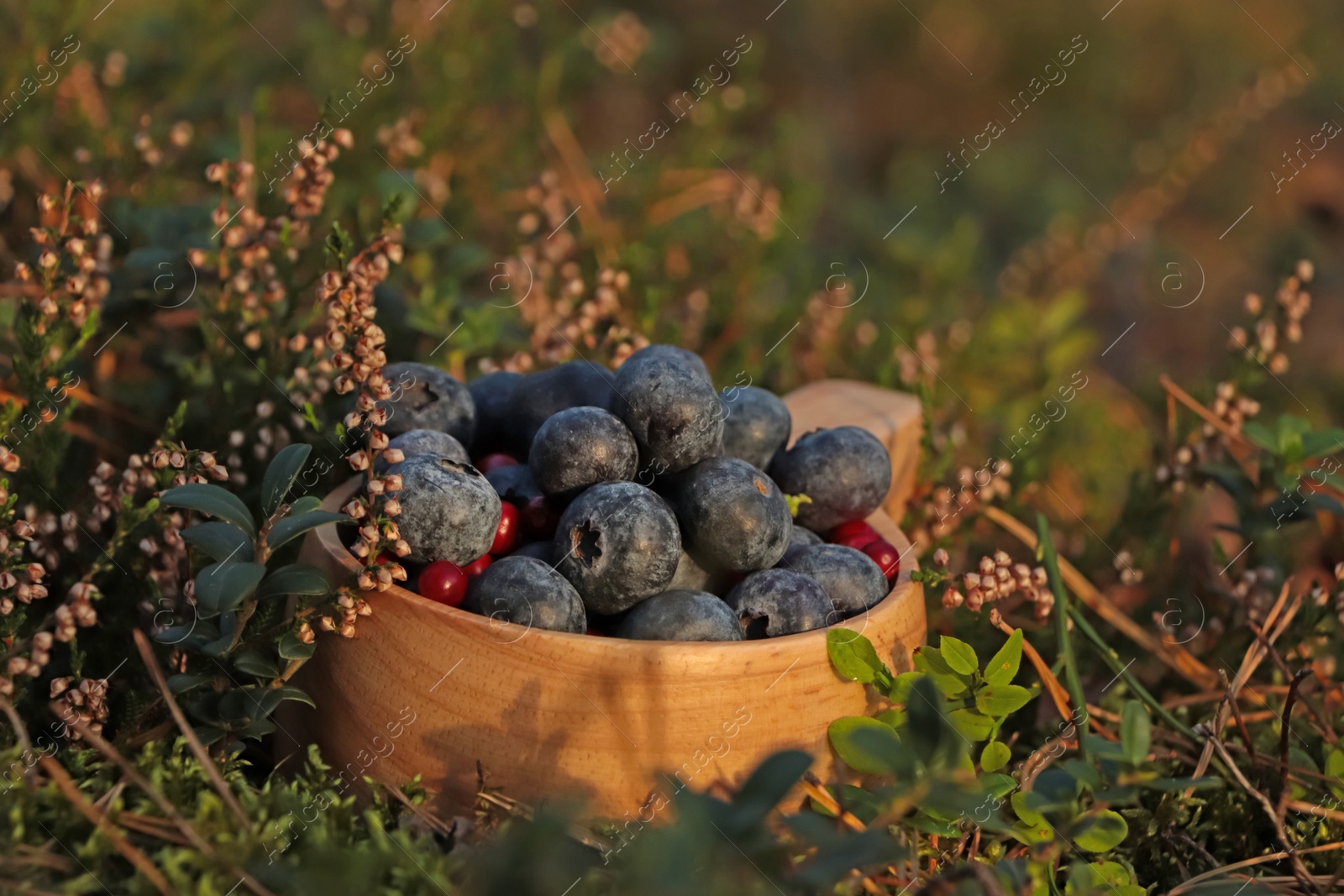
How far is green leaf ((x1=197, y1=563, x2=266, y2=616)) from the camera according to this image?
A: 95 centimetres

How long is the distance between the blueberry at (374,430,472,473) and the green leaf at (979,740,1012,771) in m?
0.63

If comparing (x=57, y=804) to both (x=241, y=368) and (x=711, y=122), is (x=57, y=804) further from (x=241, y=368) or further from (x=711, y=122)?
(x=711, y=122)

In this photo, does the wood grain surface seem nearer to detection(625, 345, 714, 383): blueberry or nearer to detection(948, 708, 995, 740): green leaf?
detection(948, 708, 995, 740): green leaf

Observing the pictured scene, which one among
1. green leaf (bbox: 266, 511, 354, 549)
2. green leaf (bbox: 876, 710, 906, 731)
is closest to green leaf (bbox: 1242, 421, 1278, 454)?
green leaf (bbox: 876, 710, 906, 731)

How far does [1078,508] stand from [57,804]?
2.02 meters

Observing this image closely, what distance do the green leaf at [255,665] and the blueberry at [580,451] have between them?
0.34 meters

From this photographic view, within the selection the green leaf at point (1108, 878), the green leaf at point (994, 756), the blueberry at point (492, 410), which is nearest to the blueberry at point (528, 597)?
the blueberry at point (492, 410)

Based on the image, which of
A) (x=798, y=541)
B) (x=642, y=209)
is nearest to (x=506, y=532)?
(x=798, y=541)

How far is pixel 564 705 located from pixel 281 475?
1.15 feet

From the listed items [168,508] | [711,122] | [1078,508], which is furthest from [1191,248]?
[168,508]

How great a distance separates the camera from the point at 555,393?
1.35 meters

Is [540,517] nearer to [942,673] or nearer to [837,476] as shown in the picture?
[837,476]

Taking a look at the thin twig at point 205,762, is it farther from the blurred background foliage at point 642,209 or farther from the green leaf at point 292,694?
the blurred background foliage at point 642,209

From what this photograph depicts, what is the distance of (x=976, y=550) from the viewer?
1.92m
